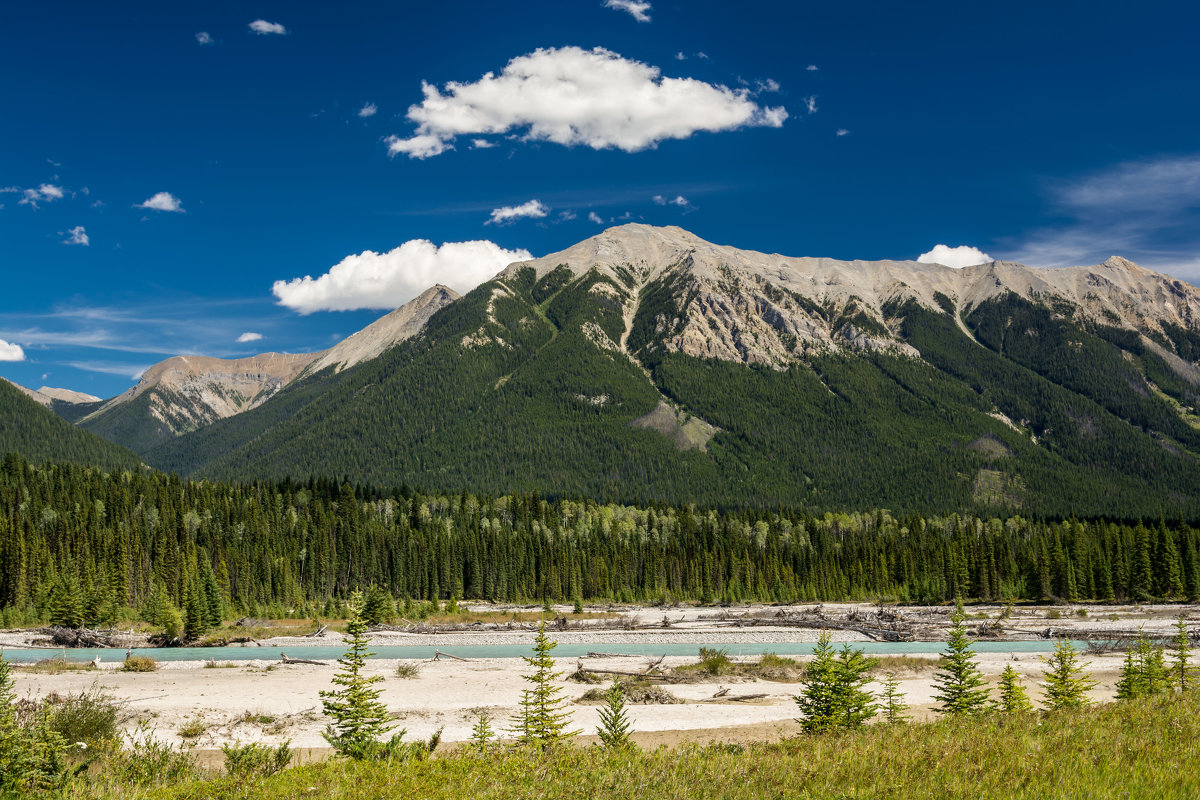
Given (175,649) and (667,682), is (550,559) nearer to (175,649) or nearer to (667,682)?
(175,649)

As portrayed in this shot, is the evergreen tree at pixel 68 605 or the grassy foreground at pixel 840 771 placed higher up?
the grassy foreground at pixel 840 771

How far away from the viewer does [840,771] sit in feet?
43.2

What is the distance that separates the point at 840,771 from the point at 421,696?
3661 cm

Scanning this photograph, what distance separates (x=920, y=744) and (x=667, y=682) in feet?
118

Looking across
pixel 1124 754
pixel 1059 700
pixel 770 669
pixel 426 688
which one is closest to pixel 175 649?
pixel 426 688

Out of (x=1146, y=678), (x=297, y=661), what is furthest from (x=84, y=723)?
(x=1146, y=678)

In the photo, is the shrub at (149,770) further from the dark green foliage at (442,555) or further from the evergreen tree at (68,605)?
the dark green foliage at (442,555)

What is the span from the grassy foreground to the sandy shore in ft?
38.7

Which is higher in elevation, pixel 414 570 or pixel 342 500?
pixel 342 500

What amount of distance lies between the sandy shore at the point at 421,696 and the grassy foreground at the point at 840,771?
11.8 m

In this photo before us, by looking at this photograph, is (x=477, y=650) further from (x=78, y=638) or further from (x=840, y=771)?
(x=840, y=771)

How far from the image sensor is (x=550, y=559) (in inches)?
5148

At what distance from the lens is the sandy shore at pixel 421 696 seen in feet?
109

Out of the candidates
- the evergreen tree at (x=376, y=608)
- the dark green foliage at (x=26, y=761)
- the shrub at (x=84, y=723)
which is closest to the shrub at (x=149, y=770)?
the dark green foliage at (x=26, y=761)
